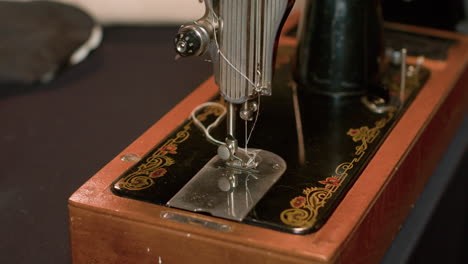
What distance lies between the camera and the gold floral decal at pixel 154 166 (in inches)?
40.1

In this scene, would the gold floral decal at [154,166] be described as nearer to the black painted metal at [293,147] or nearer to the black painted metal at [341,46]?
the black painted metal at [293,147]

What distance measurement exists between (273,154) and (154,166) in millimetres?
170

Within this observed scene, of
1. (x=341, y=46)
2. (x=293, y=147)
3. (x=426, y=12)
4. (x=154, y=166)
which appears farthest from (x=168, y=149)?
(x=426, y=12)

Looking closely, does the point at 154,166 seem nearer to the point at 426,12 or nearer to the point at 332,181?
the point at 332,181

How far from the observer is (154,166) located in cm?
106

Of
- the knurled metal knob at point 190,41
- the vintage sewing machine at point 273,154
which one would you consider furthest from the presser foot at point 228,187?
the knurled metal knob at point 190,41

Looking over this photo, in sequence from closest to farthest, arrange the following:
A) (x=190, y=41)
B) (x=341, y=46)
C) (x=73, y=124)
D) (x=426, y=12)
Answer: (x=190, y=41) < (x=341, y=46) < (x=73, y=124) < (x=426, y=12)

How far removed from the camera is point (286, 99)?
1.29m

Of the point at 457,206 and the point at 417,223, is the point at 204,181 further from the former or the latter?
the point at 457,206

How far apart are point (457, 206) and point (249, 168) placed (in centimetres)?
66

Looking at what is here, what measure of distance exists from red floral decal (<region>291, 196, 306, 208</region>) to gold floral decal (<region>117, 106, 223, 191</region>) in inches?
7.3

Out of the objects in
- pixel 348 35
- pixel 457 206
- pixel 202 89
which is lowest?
pixel 457 206

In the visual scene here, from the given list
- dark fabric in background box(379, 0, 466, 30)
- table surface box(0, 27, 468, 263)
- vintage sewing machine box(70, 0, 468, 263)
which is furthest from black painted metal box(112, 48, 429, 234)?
dark fabric in background box(379, 0, 466, 30)

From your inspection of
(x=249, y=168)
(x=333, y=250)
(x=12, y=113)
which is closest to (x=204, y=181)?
(x=249, y=168)
